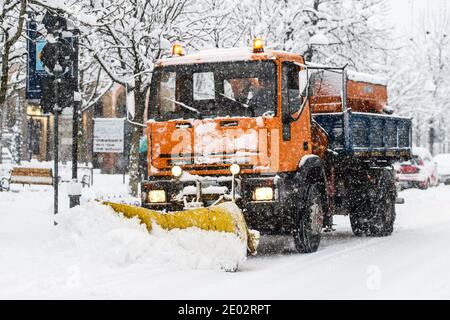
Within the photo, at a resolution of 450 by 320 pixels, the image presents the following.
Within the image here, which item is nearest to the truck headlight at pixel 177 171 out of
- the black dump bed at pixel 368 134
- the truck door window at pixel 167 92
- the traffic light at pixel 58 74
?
the truck door window at pixel 167 92

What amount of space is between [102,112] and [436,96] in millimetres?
21874

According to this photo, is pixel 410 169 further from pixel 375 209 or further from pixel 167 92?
pixel 167 92

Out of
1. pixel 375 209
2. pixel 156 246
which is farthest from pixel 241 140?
pixel 375 209

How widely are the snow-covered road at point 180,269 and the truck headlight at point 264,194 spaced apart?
877mm


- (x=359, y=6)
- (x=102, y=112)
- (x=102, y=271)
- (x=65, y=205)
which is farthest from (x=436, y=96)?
(x=102, y=271)

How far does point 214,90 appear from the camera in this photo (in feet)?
37.5

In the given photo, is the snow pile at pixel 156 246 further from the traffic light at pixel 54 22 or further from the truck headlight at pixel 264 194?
the traffic light at pixel 54 22

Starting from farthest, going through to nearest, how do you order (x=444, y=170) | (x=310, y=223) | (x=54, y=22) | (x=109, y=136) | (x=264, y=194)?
(x=444, y=170) < (x=109, y=136) < (x=54, y=22) < (x=310, y=223) < (x=264, y=194)

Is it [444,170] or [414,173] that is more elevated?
[444,170]

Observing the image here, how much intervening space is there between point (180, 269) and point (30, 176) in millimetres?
16387

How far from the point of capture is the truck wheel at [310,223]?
11.8 meters

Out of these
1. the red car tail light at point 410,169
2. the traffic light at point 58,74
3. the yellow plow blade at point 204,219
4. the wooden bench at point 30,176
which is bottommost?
the yellow plow blade at point 204,219

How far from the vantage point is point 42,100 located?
47.7ft
